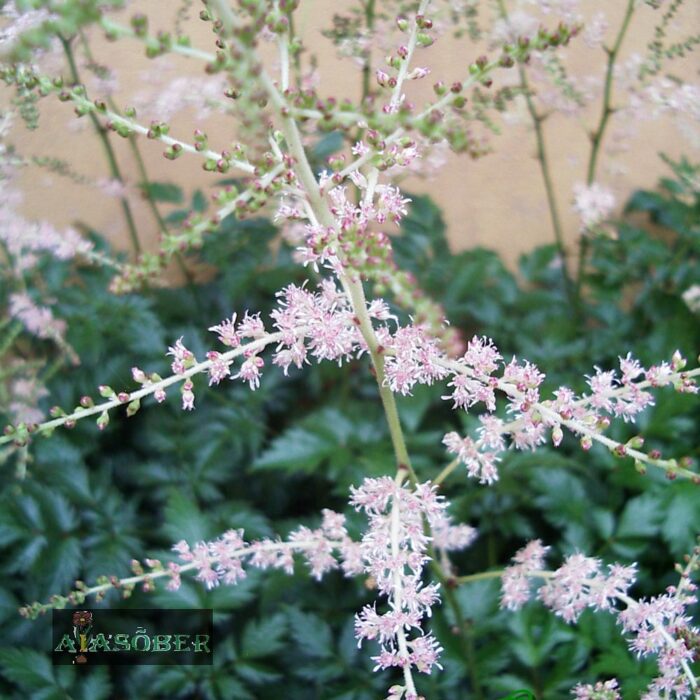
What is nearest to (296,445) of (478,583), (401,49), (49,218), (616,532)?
(478,583)

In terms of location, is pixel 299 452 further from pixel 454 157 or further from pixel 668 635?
pixel 454 157

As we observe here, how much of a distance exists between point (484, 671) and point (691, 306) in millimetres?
812

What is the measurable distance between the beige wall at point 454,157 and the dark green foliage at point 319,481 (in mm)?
256

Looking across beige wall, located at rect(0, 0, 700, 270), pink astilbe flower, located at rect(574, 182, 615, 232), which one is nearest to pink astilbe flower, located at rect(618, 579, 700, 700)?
pink astilbe flower, located at rect(574, 182, 615, 232)

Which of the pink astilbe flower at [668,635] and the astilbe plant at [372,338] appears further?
the pink astilbe flower at [668,635]

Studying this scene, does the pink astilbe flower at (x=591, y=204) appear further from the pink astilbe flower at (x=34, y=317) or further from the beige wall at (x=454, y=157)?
the pink astilbe flower at (x=34, y=317)

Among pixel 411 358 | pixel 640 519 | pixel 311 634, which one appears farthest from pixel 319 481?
pixel 411 358

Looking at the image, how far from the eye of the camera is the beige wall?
161cm

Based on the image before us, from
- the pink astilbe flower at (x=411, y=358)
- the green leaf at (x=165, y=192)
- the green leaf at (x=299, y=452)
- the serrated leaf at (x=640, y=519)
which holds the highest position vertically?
the green leaf at (x=165, y=192)

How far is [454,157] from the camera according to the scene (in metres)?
1.97

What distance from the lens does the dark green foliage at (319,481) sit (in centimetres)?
112

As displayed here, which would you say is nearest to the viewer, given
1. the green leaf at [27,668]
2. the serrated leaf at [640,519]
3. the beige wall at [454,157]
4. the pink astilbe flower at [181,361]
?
the pink astilbe flower at [181,361]

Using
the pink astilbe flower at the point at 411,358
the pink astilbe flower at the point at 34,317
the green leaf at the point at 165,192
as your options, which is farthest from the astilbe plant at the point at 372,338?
the green leaf at the point at 165,192

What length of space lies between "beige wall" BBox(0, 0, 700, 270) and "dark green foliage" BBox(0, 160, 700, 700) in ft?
0.84
